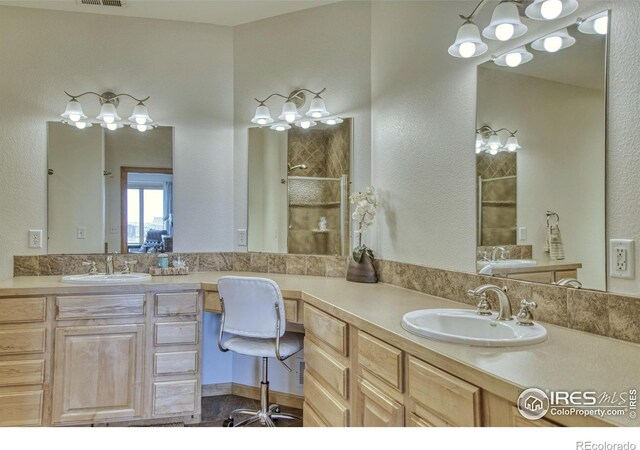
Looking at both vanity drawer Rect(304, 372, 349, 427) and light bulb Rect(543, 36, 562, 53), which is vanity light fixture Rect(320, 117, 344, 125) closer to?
light bulb Rect(543, 36, 562, 53)

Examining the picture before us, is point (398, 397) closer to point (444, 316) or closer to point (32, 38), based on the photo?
point (444, 316)

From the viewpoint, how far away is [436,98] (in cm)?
202

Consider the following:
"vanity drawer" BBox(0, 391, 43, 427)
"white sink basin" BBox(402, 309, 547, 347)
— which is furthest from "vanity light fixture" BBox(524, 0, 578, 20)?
"vanity drawer" BBox(0, 391, 43, 427)

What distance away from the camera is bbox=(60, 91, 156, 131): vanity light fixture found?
262 cm

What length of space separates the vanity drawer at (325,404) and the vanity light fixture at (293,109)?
1.60 meters

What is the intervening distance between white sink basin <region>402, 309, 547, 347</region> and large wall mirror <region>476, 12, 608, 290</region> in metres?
0.26

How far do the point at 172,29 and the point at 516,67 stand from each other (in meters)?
2.34

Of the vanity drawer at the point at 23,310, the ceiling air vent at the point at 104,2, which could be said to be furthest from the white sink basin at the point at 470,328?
the ceiling air vent at the point at 104,2

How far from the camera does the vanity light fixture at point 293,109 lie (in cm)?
263

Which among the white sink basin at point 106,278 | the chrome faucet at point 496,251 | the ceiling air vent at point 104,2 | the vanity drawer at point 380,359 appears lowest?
the vanity drawer at point 380,359

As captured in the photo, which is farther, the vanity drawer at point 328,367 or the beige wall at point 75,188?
the beige wall at point 75,188

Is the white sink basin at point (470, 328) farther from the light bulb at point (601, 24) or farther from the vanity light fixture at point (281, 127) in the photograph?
the vanity light fixture at point (281, 127)

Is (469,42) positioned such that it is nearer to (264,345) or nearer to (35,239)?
(264,345)
